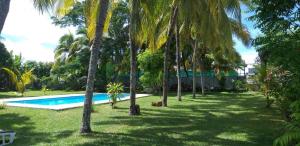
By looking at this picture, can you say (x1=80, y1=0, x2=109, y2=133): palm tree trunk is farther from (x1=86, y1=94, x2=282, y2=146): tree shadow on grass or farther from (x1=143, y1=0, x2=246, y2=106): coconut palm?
(x1=143, y1=0, x2=246, y2=106): coconut palm

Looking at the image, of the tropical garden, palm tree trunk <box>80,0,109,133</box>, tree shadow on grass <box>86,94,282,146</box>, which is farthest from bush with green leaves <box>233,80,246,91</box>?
palm tree trunk <box>80,0,109,133</box>

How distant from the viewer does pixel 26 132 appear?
31.8ft

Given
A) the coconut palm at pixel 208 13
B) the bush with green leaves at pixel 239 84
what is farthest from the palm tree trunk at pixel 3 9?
the bush with green leaves at pixel 239 84

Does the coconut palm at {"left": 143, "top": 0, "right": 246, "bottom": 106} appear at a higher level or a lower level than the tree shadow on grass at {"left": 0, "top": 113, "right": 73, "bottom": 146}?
higher

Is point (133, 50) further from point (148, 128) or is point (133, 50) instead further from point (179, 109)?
point (179, 109)

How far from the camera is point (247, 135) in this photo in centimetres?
913

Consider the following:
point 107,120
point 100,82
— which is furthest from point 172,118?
point 100,82

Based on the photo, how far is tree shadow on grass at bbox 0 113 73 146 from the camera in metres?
8.46

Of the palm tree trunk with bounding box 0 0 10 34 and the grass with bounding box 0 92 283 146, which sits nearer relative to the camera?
the palm tree trunk with bounding box 0 0 10 34

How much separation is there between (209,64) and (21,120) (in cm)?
2188

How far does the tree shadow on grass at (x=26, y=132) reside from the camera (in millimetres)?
8461

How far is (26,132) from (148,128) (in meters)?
3.50

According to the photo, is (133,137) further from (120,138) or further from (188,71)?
(188,71)

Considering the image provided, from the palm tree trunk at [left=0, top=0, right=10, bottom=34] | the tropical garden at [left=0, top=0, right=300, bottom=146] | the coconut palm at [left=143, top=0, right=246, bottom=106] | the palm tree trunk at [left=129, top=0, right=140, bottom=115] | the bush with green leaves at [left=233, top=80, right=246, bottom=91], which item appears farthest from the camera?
→ the bush with green leaves at [left=233, top=80, right=246, bottom=91]
